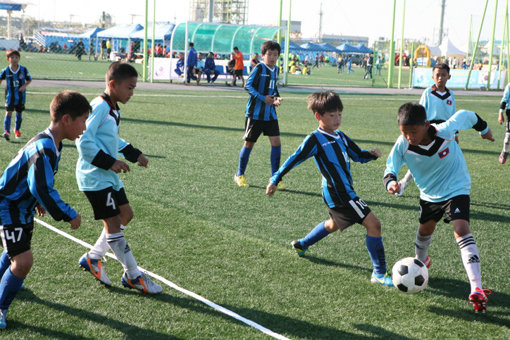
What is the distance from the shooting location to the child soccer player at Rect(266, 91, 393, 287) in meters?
4.37

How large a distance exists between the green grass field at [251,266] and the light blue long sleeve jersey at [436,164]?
2.72 feet

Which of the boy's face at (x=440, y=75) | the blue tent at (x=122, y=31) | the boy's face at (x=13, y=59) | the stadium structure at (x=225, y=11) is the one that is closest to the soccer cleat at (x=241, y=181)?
the boy's face at (x=440, y=75)

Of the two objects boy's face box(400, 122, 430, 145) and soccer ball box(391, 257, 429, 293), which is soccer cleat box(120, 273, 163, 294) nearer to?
soccer ball box(391, 257, 429, 293)

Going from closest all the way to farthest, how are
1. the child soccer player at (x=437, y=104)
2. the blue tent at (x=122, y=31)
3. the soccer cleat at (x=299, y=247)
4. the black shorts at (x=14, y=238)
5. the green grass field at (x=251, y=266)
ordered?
the black shorts at (x=14, y=238), the green grass field at (x=251, y=266), the soccer cleat at (x=299, y=247), the child soccer player at (x=437, y=104), the blue tent at (x=122, y=31)

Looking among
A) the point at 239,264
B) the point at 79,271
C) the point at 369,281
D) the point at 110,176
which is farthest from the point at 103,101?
the point at 369,281

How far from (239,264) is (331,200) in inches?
40.4

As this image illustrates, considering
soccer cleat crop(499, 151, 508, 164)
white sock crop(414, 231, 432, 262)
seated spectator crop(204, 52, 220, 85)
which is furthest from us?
seated spectator crop(204, 52, 220, 85)

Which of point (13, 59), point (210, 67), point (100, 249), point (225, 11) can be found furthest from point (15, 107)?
point (225, 11)

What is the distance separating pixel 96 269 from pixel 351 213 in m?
2.08

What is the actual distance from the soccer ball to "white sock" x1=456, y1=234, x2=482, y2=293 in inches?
12.3

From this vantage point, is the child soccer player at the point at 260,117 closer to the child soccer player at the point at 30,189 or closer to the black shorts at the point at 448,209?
the black shorts at the point at 448,209

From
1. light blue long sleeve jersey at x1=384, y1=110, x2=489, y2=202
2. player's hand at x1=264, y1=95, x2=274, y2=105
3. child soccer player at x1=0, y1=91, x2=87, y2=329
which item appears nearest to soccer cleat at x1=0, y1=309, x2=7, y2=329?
child soccer player at x1=0, y1=91, x2=87, y2=329

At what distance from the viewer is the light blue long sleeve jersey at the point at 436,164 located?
4.30 metres

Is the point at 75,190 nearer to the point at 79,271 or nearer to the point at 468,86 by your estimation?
the point at 79,271
